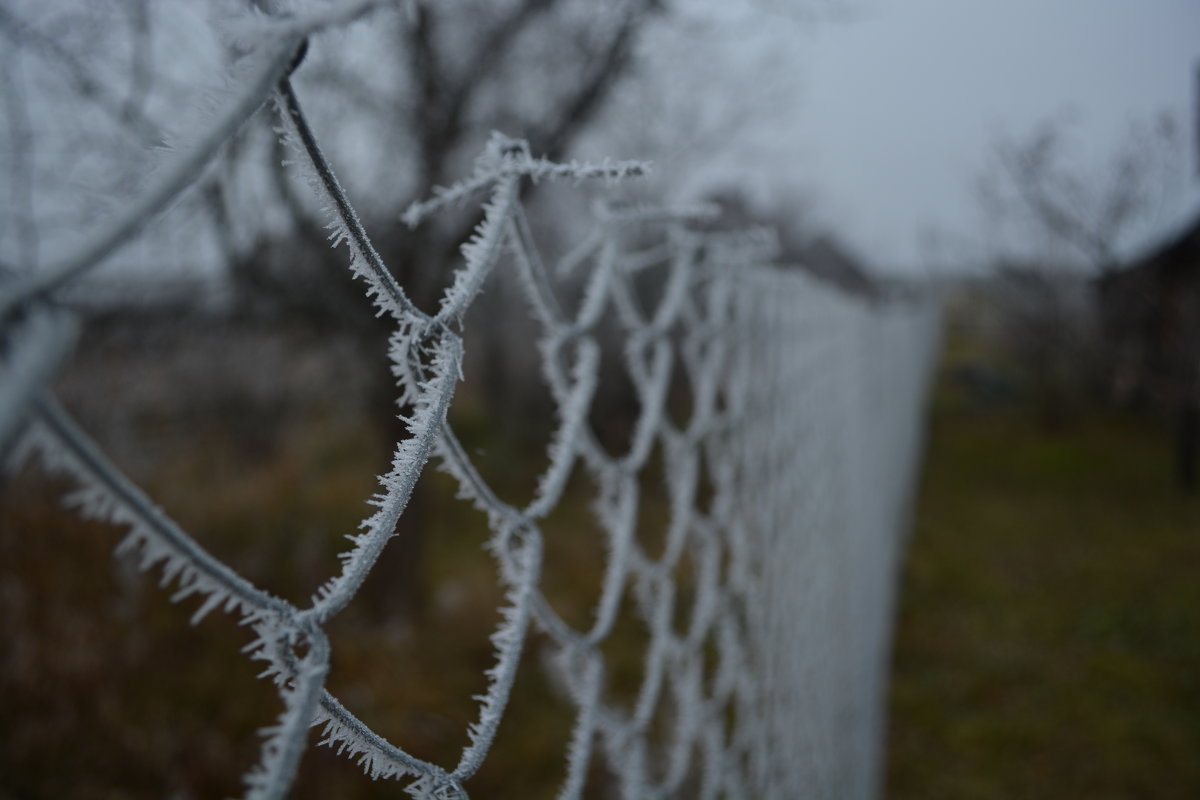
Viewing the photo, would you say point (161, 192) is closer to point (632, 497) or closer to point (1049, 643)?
point (632, 497)

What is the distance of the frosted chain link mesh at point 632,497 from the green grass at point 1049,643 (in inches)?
63.7

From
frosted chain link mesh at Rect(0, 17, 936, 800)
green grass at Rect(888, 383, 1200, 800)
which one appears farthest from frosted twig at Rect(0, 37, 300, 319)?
green grass at Rect(888, 383, 1200, 800)

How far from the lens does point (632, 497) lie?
2.77ft

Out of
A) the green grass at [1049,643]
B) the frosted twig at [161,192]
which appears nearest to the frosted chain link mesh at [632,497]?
the frosted twig at [161,192]

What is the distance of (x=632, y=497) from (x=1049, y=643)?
537 cm

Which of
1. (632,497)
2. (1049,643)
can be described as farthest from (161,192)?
(1049,643)

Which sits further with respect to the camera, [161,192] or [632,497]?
[632,497]

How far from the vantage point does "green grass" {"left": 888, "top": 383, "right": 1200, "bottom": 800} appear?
12.0ft

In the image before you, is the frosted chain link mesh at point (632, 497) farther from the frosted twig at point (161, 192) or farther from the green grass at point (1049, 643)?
the green grass at point (1049, 643)

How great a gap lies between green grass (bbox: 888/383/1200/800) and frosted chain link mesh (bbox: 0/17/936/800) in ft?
5.31

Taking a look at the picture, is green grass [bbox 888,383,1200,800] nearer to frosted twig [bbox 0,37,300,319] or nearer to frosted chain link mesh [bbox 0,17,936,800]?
frosted chain link mesh [bbox 0,17,936,800]

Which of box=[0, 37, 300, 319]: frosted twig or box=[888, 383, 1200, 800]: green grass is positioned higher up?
box=[888, 383, 1200, 800]: green grass

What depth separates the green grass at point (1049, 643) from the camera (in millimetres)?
3658

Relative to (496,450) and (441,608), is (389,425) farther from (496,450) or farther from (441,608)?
(496,450)
